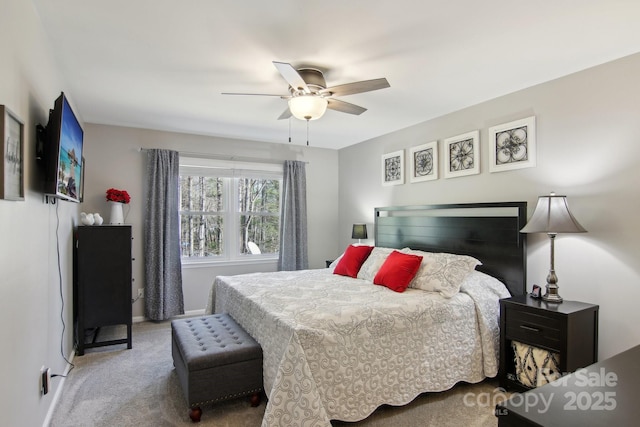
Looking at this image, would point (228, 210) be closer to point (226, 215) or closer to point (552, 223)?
point (226, 215)

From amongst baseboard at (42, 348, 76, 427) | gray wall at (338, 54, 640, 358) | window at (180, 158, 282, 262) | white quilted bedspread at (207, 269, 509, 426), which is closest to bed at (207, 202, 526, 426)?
white quilted bedspread at (207, 269, 509, 426)

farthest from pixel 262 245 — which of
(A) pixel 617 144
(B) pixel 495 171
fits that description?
(A) pixel 617 144

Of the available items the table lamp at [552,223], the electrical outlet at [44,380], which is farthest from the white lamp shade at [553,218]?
the electrical outlet at [44,380]

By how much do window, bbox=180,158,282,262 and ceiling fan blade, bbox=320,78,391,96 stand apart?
9.32 feet

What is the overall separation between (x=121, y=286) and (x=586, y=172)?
4322 millimetres

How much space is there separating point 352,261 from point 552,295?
1.88m

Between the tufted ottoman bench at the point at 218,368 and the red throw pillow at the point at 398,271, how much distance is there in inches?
51.3

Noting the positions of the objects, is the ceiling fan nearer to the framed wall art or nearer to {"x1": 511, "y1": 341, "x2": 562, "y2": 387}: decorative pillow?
the framed wall art

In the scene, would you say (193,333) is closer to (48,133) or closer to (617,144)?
(48,133)

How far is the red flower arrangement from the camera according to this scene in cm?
405

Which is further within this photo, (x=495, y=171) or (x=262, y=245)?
(x=262, y=245)

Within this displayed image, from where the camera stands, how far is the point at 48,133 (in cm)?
208

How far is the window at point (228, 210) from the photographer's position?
492cm

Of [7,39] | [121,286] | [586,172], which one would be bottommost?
[121,286]
